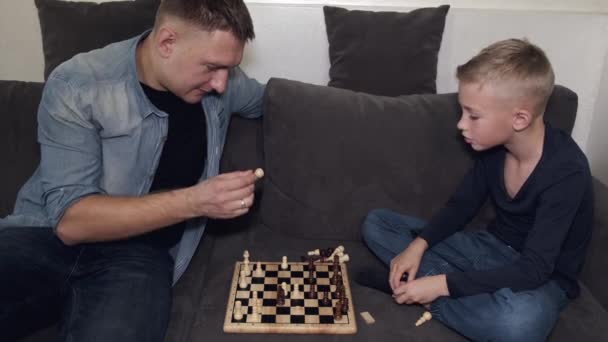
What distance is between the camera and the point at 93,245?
A: 1.37 m

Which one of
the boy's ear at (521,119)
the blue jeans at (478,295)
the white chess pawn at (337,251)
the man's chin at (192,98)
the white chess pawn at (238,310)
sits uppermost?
the man's chin at (192,98)

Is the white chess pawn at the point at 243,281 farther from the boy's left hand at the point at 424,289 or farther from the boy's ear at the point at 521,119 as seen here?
the boy's ear at the point at 521,119

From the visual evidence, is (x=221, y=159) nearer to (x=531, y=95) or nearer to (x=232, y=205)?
(x=232, y=205)

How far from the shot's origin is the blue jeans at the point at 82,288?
45.8 inches

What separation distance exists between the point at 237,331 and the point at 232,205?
310mm

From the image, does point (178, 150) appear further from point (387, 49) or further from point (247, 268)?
point (387, 49)

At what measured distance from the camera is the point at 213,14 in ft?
3.91

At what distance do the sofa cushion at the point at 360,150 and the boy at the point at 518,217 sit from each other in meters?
0.19

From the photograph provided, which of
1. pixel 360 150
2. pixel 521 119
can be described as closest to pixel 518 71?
pixel 521 119

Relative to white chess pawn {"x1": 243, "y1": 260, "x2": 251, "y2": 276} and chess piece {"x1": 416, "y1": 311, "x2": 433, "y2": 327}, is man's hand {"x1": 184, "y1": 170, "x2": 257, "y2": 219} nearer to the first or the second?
white chess pawn {"x1": 243, "y1": 260, "x2": 251, "y2": 276}

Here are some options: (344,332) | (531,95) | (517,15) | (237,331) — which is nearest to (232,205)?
(237,331)

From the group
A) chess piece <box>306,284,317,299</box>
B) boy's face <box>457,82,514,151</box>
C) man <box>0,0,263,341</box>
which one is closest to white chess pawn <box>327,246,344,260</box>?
chess piece <box>306,284,317,299</box>

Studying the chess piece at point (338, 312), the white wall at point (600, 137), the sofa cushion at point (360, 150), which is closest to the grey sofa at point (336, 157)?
the sofa cushion at point (360, 150)

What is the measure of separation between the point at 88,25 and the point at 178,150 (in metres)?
0.52
